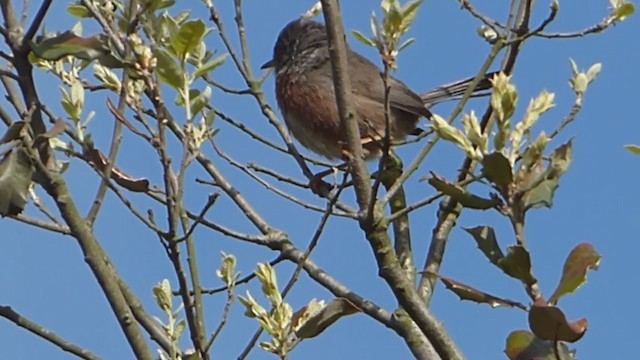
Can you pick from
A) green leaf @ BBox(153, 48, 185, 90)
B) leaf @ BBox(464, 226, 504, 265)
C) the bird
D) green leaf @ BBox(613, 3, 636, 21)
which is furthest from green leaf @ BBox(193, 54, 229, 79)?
the bird

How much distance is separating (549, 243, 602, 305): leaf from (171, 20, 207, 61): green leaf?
0.90 m

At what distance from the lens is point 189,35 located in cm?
217

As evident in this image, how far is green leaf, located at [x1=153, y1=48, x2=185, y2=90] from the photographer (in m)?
2.13

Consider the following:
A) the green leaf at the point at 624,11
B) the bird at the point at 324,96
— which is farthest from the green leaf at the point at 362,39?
the bird at the point at 324,96

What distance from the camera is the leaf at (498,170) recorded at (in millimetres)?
1560

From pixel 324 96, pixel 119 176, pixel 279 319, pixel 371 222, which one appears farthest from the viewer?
pixel 324 96

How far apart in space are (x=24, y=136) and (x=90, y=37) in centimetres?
24

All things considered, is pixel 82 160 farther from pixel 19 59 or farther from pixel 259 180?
pixel 259 180

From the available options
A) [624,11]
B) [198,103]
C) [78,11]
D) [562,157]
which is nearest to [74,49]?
[198,103]

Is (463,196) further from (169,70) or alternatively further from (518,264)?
(169,70)

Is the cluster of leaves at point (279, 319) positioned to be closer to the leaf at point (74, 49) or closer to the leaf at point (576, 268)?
the leaf at point (74, 49)

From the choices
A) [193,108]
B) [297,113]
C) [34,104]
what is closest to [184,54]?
[193,108]

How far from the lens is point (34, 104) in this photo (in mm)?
2059

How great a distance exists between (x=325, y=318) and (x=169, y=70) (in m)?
0.68
